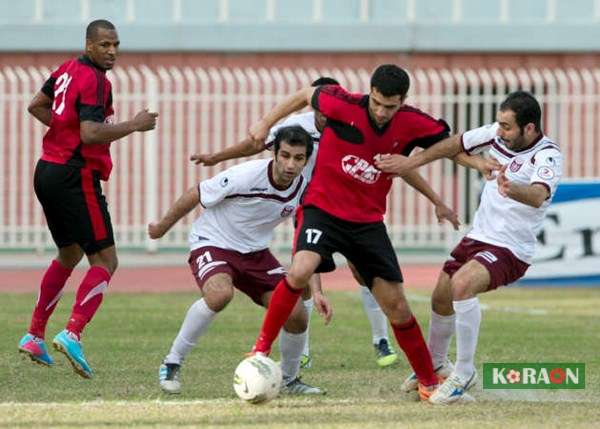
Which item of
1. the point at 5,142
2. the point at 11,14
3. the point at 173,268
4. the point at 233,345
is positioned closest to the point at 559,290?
the point at 173,268

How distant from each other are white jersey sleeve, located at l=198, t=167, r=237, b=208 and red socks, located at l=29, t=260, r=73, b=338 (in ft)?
4.46

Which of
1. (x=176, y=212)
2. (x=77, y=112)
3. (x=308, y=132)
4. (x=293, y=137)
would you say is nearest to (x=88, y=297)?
(x=176, y=212)

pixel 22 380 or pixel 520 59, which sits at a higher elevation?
pixel 520 59

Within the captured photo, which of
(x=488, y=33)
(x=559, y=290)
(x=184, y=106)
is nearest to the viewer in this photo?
(x=559, y=290)

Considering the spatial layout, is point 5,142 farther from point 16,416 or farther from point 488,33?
point 16,416

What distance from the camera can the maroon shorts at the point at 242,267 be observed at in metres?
9.70

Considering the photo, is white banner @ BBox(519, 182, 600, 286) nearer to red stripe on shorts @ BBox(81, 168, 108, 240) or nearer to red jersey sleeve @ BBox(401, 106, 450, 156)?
red stripe on shorts @ BBox(81, 168, 108, 240)

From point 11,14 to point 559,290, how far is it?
32.3ft

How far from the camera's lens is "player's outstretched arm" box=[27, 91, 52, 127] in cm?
1065

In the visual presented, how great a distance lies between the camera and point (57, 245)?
34.8 ft

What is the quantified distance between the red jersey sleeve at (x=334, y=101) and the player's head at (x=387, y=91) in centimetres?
17

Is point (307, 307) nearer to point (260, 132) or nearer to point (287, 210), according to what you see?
point (287, 210)

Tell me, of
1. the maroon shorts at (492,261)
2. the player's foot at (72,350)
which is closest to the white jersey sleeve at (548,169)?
the maroon shorts at (492,261)

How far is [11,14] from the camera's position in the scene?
23.5m
